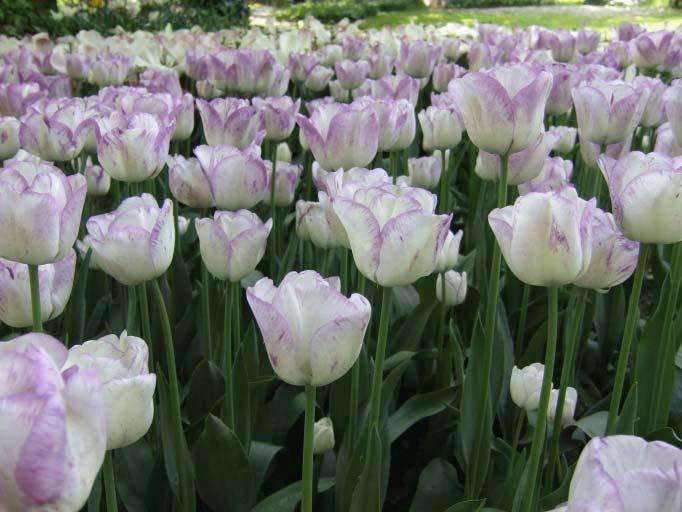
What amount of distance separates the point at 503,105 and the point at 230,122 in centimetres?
84

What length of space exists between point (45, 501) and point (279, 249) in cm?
182

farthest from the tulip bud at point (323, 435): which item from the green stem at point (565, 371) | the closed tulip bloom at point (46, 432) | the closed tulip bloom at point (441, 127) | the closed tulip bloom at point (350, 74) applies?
the closed tulip bloom at point (350, 74)

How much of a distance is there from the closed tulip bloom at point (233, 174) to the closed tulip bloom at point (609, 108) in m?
0.69

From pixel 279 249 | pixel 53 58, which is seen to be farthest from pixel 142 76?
pixel 279 249

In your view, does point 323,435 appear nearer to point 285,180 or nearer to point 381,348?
point 381,348

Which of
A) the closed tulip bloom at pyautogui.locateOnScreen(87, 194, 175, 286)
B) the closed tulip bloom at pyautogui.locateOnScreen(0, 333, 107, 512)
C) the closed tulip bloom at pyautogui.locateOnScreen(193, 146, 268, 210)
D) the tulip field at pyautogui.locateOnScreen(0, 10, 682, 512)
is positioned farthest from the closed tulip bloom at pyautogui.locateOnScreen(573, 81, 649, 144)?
the closed tulip bloom at pyautogui.locateOnScreen(0, 333, 107, 512)

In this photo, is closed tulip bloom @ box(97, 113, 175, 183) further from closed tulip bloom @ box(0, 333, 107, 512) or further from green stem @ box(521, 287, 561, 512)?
closed tulip bloom @ box(0, 333, 107, 512)

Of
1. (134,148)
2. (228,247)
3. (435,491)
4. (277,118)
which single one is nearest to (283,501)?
(435,491)

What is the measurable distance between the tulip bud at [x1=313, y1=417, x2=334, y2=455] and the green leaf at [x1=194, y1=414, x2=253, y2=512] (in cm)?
14

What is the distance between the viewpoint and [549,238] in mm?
1010

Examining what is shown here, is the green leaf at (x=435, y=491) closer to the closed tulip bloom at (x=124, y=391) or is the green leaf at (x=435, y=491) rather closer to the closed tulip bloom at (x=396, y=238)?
the closed tulip bloom at (x=396, y=238)

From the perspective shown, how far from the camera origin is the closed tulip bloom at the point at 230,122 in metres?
1.96

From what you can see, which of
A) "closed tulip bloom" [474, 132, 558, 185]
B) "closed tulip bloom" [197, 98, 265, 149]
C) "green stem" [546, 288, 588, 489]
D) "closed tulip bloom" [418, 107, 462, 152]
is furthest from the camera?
"closed tulip bloom" [418, 107, 462, 152]

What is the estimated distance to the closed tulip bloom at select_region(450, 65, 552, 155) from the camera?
133 cm
